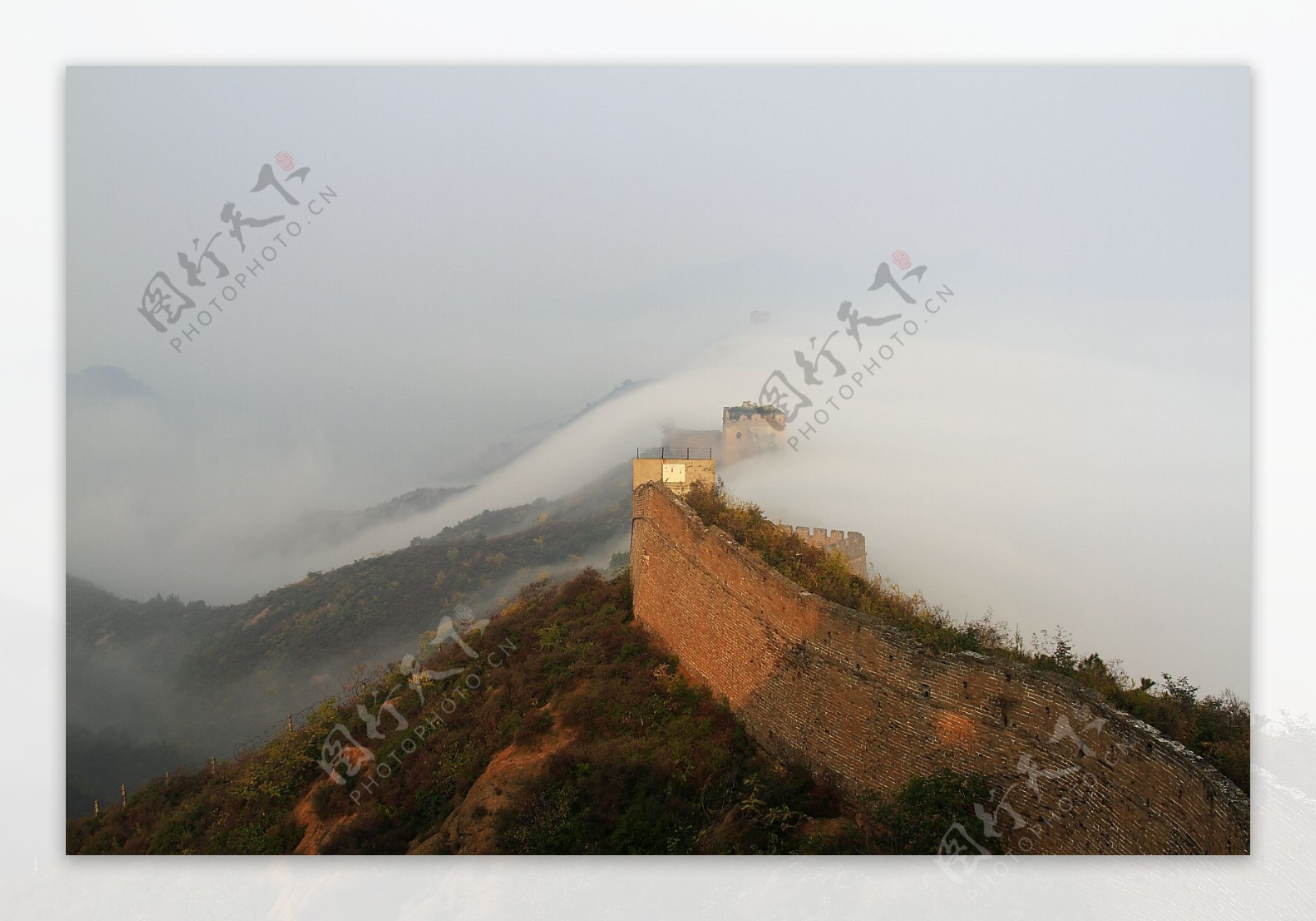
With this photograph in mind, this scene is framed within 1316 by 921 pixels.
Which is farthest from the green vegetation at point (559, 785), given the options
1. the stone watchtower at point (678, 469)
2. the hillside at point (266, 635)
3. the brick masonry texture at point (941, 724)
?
the stone watchtower at point (678, 469)

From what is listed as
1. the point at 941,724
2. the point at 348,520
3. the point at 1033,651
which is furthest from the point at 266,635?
the point at 1033,651

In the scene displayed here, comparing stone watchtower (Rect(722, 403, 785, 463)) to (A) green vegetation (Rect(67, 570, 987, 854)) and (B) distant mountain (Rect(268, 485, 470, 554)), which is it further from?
(B) distant mountain (Rect(268, 485, 470, 554))

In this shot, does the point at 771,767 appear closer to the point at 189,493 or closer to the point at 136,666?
the point at 189,493

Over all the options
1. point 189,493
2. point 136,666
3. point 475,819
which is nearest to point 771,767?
point 475,819

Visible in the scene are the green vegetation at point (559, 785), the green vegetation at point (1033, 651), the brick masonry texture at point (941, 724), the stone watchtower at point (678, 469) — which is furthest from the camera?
the stone watchtower at point (678, 469)

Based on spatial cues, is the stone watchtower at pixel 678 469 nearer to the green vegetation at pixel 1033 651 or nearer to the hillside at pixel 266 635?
the green vegetation at pixel 1033 651

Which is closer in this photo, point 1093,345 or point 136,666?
point 1093,345
